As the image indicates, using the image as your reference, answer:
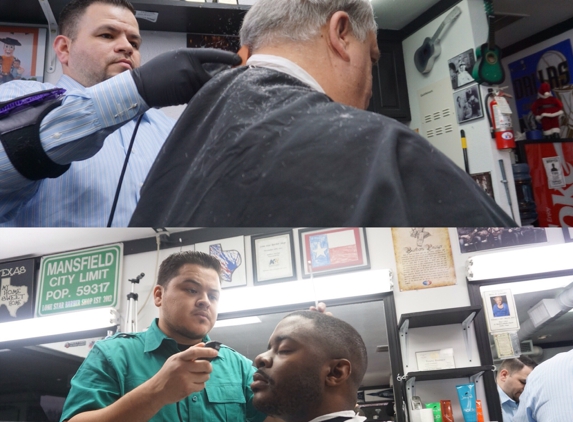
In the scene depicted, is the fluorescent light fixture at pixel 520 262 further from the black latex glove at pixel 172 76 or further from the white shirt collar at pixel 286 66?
the black latex glove at pixel 172 76

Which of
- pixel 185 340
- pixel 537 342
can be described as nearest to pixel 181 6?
pixel 185 340

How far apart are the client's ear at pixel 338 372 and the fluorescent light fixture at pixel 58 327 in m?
0.38

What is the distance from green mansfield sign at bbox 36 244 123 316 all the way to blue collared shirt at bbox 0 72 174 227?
0.11 meters

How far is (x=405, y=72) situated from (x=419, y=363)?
1.06m

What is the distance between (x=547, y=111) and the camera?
7.63ft

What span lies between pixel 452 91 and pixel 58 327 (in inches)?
54.8

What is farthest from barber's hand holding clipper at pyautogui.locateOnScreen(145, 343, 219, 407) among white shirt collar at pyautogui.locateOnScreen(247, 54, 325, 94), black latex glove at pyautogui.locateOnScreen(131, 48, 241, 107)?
white shirt collar at pyautogui.locateOnScreen(247, 54, 325, 94)

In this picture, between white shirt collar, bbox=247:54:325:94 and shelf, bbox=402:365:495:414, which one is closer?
shelf, bbox=402:365:495:414

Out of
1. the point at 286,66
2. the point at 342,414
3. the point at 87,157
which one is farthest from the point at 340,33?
the point at 342,414

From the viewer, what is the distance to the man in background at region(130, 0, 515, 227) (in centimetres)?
118

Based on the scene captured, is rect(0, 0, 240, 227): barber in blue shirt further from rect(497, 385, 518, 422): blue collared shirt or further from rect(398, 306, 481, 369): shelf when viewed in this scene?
rect(497, 385, 518, 422): blue collared shirt

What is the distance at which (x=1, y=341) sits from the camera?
1.03 m

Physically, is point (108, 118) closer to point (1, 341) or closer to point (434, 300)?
point (1, 341)

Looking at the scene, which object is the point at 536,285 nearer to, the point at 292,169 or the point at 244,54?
the point at 292,169
